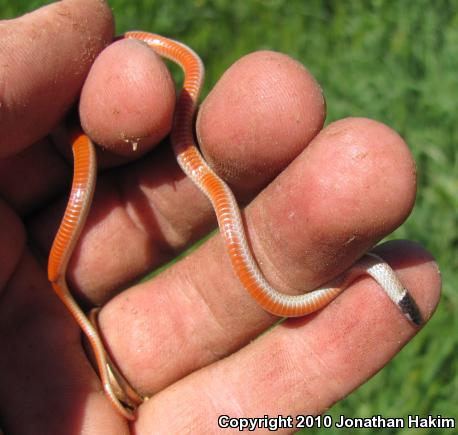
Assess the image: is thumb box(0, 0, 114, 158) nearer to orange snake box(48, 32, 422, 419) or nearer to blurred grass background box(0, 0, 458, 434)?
orange snake box(48, 32, 422, 419)

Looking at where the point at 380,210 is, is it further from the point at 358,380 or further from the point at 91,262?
the point at 91,262

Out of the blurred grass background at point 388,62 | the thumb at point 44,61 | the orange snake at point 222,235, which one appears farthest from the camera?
the blurred grass background at point 388,62

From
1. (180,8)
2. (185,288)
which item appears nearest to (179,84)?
(180,8)

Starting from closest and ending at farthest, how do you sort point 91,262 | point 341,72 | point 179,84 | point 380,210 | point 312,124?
point 380,210 < point 312,124 < point 91,262 < point 179,84 < point 341,72

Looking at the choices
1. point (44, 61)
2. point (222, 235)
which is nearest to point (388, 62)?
point (222, 235)

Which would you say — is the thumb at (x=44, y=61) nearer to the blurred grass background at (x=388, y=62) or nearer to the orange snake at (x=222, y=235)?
the orange snake at (x=222, y=235)

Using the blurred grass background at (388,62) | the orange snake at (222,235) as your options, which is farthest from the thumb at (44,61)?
the blurred grass background at (388,62)

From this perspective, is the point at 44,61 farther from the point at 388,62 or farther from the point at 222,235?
the point at 388,62
